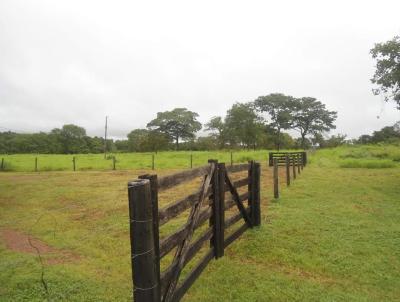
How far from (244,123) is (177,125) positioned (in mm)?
36663

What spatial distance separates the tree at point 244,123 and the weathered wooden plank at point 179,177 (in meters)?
60.6

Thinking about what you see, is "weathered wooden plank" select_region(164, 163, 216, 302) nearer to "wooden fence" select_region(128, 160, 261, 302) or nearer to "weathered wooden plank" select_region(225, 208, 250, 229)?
"wooden fence" select_region(128, 160, 261, 302)

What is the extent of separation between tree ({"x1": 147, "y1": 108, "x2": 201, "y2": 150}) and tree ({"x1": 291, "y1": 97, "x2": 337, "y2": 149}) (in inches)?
1292

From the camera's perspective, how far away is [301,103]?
76375 mm

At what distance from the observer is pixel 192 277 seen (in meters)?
4.93

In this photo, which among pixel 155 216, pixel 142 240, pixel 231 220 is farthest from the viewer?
pixel 231 220

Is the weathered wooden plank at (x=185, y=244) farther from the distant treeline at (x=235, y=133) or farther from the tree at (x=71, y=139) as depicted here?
the tree at (x=71, y=139)

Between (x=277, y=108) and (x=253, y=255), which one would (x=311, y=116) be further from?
(x=253, y=255)

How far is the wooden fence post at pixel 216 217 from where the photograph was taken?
586cm

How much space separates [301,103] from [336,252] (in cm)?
7441

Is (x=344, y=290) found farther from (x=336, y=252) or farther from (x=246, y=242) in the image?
(x=246, y=242)

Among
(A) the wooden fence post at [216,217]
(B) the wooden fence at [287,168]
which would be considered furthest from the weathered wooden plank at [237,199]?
(B) the wooden fence at [287,168]

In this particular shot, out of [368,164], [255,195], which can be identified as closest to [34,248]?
[255,195]

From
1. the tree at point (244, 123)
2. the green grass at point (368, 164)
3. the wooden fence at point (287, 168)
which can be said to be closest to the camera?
the wooden fence at point (287, 168)
